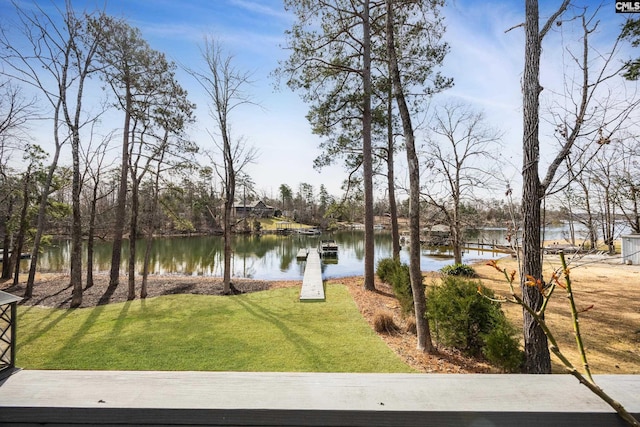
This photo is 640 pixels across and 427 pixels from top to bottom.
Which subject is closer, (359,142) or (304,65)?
(304,65)

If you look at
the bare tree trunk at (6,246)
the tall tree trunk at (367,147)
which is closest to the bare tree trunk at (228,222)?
the tall tree trunk at (367,147)

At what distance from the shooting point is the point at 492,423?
2.72 ft

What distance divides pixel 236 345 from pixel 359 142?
Result: 24.7ft

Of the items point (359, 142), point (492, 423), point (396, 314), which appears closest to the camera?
point (492, 423)

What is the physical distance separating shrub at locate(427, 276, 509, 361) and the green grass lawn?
0.94 m

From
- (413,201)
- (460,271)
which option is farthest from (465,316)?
(460,271)

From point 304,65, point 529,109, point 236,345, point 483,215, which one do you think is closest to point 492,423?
point 529,109

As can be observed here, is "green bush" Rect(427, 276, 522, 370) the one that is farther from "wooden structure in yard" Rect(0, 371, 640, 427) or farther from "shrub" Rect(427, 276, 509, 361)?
"wooden structure in yard" Rect(0, 371, 640, 427)

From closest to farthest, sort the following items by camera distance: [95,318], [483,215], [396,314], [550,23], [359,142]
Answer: [550,23] < [95,318] < [396,314] < [359,142] < [483,215]

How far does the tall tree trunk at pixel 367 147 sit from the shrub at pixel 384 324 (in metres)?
3.32

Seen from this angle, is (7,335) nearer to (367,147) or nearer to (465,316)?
(465,316)

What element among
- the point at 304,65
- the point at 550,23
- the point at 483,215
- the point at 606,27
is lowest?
the point at 483,215

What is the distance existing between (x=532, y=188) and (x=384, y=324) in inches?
129

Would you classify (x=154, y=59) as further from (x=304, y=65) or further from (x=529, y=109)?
(x=529, y=109)
